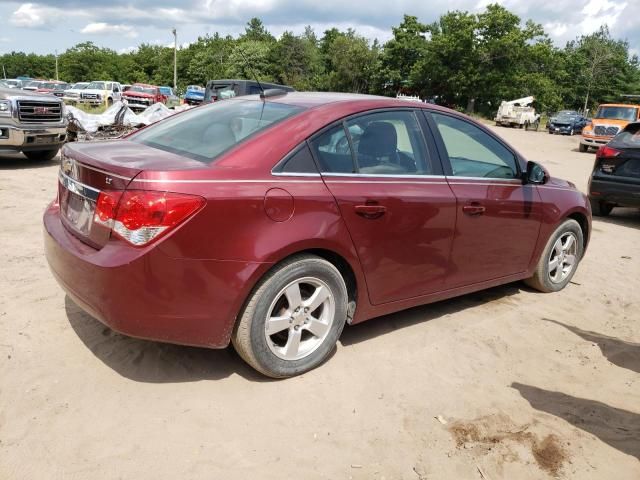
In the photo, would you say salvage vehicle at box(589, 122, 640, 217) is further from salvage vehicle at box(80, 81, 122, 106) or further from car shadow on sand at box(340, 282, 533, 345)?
salvage vehicle at box(80, 81, 122, 106)

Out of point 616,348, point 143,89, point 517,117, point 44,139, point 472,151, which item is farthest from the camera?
point 517,117

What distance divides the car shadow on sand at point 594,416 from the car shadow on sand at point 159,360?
5.39ft

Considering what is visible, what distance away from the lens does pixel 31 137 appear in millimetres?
9938

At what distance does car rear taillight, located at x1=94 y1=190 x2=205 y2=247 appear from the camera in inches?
109

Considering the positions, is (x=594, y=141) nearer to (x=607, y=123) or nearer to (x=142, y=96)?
(x=607, y=123)

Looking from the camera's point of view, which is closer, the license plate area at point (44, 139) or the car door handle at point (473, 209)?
the car door handle at point (473, 209)

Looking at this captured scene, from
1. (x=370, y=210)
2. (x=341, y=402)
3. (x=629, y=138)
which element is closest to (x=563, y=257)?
(x=370, y=210)

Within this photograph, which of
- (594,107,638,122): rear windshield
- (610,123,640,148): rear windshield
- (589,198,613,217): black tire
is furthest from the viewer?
(594,107,638,122): rear windshield

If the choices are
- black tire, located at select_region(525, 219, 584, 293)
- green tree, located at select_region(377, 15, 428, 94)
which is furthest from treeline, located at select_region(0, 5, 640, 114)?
black tire, located at select_region(525, 219, 584, 293)

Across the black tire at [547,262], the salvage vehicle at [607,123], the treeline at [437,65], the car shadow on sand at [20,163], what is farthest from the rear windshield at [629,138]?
the treeline at [437,65]

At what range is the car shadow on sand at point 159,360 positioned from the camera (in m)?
3.31

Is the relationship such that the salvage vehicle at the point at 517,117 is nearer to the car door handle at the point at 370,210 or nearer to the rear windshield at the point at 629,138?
the rear windshield at the point at 629,138

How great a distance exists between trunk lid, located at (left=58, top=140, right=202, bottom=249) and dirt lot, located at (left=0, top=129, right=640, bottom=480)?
2.80 ft

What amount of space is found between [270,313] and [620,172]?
7.52 meters
